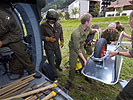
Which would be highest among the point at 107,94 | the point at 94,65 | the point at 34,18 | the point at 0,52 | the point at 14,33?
the point at 34,18

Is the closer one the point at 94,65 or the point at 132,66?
the point at 94,65

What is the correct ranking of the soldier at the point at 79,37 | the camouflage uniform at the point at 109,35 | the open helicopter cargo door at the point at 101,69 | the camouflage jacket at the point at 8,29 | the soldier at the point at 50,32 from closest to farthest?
1. the camouflage jacket at the point at 8,29
2. the open helicopter cargo door at the point at 101,69
3. the soldier at the point at 79,37
4. the soldier at the point at 50,32
5. the camouflage uniform at the point at 109,35

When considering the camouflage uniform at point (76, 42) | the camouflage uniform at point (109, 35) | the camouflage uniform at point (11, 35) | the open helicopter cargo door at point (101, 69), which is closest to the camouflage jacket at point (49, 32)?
the camouflage uniform at point (76, 42)

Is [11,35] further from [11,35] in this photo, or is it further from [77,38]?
[77,38]

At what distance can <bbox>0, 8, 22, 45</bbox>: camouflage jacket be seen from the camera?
6.85 ft

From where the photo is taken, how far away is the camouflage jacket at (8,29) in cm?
209

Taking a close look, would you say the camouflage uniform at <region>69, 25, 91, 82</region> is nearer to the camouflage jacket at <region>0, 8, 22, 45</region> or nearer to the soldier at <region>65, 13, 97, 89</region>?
the soldier at <region>65, 13, 97, 89</region>

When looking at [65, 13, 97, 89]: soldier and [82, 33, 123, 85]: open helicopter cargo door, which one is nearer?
[82, 33, 123, 85]: open helicopter cargo door

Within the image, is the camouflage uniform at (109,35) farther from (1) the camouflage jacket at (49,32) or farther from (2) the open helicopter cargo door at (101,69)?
(1) the camouflage jacket at (49,32)

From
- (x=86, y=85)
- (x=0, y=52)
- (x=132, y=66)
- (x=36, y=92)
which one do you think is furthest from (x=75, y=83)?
(x=132, y=66)

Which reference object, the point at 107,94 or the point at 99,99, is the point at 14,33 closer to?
the point at 99,99

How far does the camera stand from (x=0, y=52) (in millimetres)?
2609

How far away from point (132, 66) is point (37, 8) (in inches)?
188

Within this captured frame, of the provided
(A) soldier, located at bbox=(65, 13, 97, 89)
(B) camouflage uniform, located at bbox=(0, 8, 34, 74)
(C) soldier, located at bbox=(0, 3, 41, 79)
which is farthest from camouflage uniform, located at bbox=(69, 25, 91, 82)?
(B) camouflage uniform, located at bbox=(0, 8, 34, 74)
